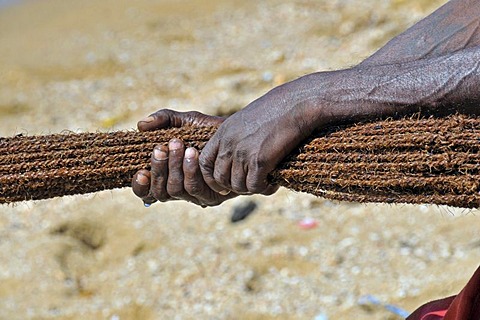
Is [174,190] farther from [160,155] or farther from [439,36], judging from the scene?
[439,36]

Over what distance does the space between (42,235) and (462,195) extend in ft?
11.5

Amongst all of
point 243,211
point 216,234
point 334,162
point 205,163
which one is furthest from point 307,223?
point 334,162

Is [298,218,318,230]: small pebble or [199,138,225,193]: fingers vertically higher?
[199,138,225,193]: fingers

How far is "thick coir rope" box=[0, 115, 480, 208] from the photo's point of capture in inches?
78.3

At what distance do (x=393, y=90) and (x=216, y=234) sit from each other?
9.26 feet

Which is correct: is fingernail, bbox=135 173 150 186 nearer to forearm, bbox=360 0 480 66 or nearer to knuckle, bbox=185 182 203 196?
knuckle, bbox=185 182 203 196

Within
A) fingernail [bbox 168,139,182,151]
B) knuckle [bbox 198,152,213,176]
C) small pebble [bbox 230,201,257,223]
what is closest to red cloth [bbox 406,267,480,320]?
knuckle [bbox 198,152,213,176]

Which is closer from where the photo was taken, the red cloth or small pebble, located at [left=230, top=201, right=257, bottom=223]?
the red cloth

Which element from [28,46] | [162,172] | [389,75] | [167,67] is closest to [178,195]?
[162,172]

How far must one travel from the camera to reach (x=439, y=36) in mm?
2373

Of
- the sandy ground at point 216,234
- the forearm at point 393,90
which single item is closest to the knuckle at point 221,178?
the forearm at point 393,90

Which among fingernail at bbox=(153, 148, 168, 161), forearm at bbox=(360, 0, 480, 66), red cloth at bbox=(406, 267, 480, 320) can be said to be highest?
forearm at bbox=(360, 0, 480, 66)

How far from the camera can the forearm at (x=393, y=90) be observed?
77.1 inches

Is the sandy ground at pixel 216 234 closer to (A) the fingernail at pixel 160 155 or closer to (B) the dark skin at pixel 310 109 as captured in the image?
(B) the dark skin at pixel 310 109
